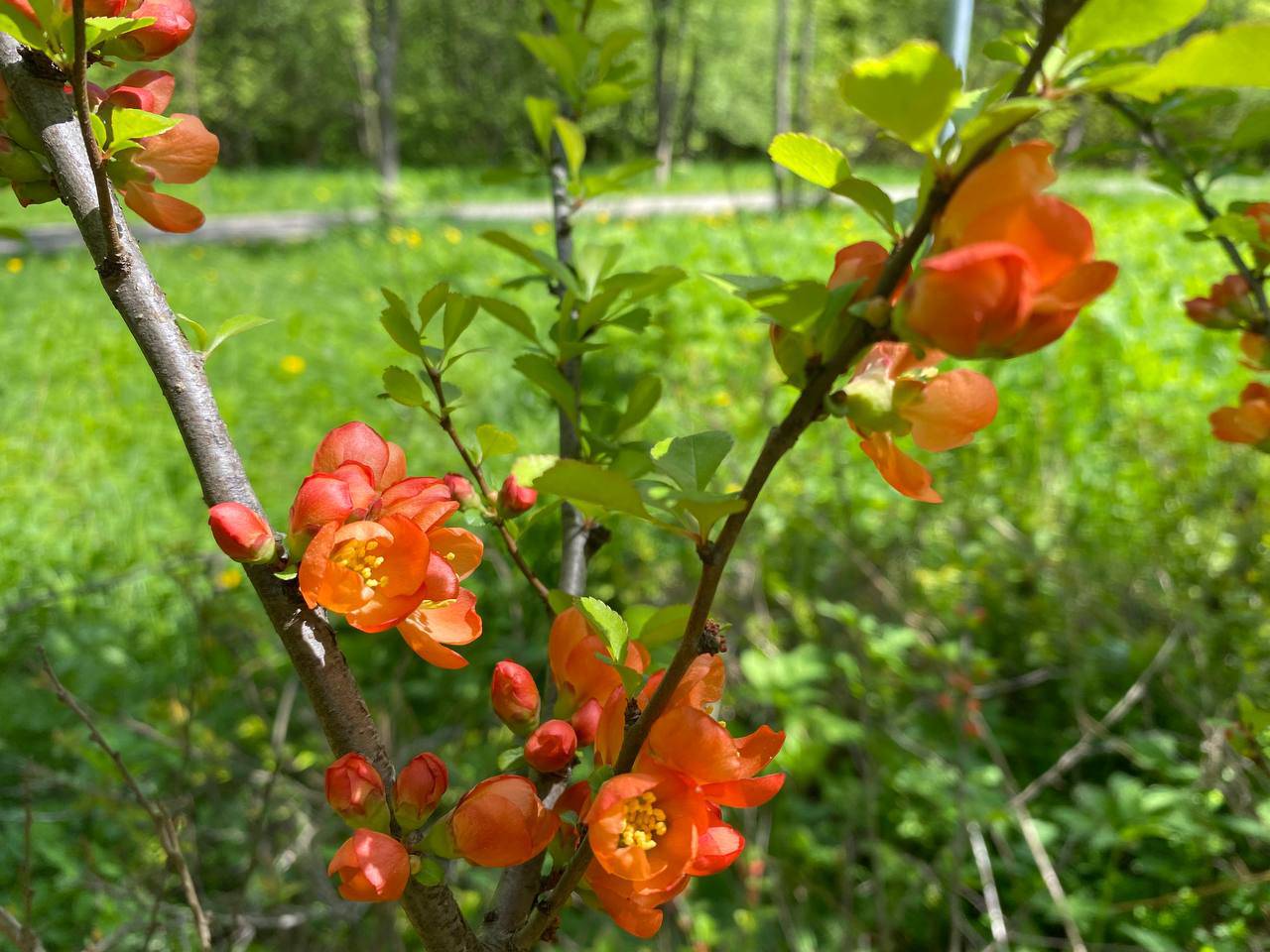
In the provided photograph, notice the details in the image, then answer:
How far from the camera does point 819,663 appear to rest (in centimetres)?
179

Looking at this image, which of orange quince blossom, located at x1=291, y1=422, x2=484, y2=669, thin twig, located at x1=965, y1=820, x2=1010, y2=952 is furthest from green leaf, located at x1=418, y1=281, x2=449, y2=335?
thin twig, located at x1=965, y1=820, x2=1010, y2=952

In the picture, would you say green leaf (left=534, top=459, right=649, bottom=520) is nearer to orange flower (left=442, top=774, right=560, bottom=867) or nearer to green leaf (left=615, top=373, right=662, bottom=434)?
orange flower (left=442, top=774, right=560, bottom=867)

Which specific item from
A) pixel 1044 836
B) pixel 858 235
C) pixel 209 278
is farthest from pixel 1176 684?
pixel 209 278

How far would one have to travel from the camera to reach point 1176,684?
5.61 ft

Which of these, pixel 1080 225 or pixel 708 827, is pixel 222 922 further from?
pixel 1080 225

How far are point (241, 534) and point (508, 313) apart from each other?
0.29m

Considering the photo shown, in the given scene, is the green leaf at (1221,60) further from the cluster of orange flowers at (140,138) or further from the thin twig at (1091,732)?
the thin twig at (1091,732)

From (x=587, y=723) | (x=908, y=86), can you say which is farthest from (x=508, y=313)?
(x=908, y=86)

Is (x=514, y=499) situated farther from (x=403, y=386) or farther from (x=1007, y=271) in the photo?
(x=1007, y=271)

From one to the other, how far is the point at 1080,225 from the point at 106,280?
0.42 metres

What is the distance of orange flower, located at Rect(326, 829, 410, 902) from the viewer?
1.37 feet

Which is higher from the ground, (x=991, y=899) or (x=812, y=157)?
(x=812, y=157)

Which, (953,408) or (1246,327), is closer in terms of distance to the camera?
(953,408)

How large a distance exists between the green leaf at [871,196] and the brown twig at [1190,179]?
0.53m
